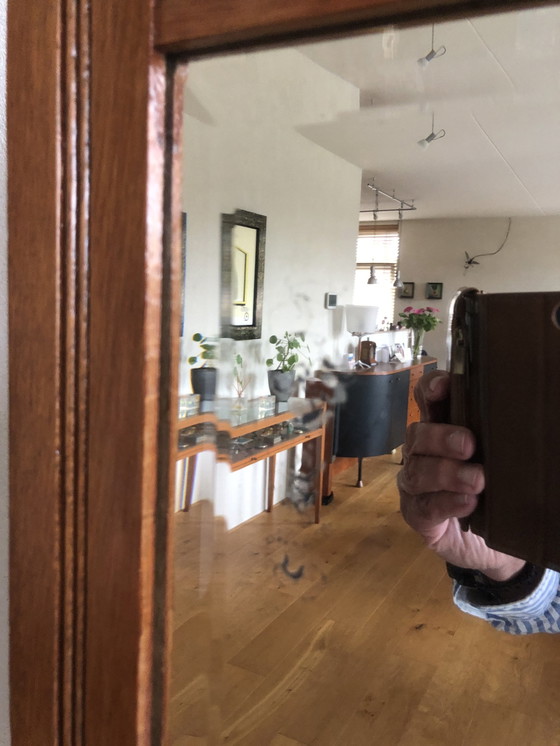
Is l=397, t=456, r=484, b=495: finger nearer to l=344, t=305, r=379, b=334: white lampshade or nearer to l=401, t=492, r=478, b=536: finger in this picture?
l=401, t=492, r=478, b=536: finger

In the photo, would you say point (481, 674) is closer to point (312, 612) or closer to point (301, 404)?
point (312, 612)

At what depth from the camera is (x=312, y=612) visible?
52 cm

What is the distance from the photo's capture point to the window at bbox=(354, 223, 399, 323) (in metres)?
0.37

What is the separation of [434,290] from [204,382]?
15cm

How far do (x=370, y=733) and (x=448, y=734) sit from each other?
122mm

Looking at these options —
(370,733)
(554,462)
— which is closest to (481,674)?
(370,733)

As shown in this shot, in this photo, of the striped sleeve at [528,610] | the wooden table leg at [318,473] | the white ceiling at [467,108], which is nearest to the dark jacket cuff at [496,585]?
the striped sleeve at [528,610]

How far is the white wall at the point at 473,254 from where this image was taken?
0.83 ft

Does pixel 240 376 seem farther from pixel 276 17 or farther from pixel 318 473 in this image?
pixel 276 17

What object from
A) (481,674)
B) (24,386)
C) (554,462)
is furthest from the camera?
Result: (481,674)

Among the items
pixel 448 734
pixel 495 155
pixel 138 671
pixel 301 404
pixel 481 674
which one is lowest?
pixel 448 734

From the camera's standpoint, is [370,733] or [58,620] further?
[370,733]

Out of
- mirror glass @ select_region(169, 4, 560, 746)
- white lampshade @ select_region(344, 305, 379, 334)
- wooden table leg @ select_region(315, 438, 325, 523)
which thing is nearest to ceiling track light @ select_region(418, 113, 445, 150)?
mirror glass @ select_region(169, 4, 560, 746)

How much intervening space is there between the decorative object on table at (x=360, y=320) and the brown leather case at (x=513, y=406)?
0.36 ft
